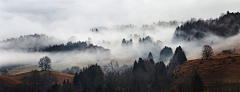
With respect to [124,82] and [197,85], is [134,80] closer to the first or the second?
[124,82]

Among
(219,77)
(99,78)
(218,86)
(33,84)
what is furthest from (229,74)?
(33,84)

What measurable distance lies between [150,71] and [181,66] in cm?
2600

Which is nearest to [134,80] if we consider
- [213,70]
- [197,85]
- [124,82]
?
[124,82]

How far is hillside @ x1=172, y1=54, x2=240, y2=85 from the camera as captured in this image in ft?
387

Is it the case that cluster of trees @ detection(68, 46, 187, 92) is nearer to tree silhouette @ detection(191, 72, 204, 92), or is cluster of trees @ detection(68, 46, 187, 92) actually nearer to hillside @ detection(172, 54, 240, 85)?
hillside @ detection(172, 54, 240, 85)

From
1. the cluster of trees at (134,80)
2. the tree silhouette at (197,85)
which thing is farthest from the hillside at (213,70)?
the tree silhouette at (197,85)

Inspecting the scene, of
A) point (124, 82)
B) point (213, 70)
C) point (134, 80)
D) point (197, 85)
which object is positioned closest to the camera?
point (197, 85)

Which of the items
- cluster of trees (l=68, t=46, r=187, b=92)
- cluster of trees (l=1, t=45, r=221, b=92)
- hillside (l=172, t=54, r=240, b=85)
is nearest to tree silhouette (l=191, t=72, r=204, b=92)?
hillside (l=172, t=54, r=240, b=85)

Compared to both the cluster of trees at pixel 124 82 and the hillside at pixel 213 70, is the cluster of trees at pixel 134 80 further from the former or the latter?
the hillside at pixel 213 70

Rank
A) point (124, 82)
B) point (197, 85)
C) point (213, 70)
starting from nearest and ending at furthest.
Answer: point (197, 85) → point (213, 70) → point (124, 82)

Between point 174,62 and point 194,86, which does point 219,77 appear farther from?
point 174,62

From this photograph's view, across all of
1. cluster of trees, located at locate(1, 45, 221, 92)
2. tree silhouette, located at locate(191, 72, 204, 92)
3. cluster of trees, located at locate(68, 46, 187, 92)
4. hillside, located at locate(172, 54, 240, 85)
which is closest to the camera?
tree silhouette, located at locate(191, 72, 204, 92)

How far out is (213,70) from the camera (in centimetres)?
13538

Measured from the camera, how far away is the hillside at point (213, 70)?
118 metres
